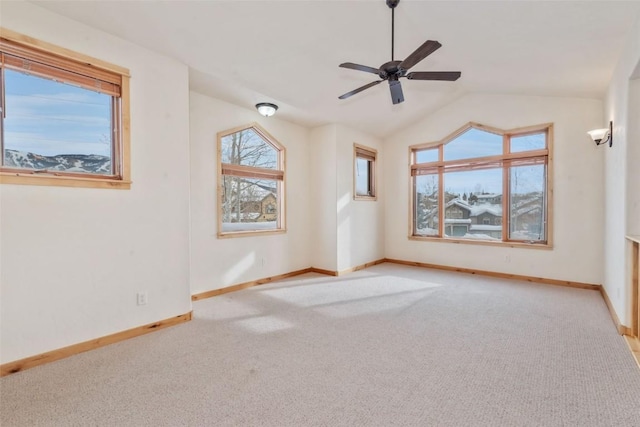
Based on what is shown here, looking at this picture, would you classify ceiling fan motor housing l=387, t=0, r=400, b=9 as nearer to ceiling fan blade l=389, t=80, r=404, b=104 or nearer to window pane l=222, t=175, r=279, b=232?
ceiling fan blade l=389, t=80, r=404, b=104

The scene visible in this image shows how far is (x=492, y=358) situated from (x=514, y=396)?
20.0 inches

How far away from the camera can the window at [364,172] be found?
19.7ft

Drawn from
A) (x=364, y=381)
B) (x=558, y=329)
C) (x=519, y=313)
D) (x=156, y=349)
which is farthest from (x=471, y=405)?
(x=156, y=349)

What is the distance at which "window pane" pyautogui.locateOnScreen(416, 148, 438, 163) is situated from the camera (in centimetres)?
609

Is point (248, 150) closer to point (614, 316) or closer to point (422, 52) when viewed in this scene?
point (422, 52)

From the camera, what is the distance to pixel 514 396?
6.48 feet

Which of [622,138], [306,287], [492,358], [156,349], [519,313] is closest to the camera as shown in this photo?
[492,358]

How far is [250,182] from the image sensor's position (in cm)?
489

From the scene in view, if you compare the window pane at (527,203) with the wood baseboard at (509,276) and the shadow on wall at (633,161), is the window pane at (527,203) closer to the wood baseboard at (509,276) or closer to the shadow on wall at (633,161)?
the wood baseboard at (509,276)

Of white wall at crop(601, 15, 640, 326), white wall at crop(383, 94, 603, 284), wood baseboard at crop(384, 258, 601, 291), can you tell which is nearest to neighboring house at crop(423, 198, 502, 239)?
white wall at crop(383, 94, 603, 284)

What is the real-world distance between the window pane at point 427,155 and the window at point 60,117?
512 centimetres

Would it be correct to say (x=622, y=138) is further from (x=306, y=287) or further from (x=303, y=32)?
(x=306, y=287)

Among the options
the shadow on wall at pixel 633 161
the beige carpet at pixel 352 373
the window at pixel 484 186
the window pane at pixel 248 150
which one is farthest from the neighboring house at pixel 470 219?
the window pane at pixel 248 150

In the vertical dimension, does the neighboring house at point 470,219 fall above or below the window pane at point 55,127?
below
